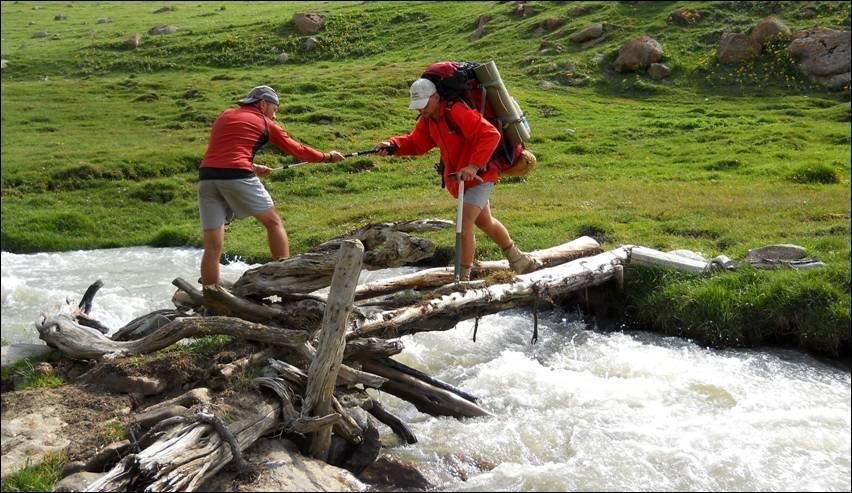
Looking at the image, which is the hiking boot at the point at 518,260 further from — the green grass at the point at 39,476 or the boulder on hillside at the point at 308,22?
the boulder on hillside at the point at 308,22

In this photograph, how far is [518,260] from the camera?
43.3 feet

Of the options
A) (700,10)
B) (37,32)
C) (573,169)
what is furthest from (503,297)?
(37,32)

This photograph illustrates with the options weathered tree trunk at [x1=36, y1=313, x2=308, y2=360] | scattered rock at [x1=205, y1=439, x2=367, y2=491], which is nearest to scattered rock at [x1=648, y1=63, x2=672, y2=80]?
weathered tree trunk at [x1=36, y1=313, x2=308, y2=360]

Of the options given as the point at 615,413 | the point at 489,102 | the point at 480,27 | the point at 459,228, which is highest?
the point at 489,102

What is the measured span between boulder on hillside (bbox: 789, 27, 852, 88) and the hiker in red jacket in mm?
27736

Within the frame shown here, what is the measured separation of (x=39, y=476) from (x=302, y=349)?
3043mm


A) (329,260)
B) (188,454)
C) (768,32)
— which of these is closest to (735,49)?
(768,32)

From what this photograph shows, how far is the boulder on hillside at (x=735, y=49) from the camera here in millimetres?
37469

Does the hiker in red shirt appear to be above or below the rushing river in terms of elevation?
above

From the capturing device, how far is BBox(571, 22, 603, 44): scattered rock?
43.3m

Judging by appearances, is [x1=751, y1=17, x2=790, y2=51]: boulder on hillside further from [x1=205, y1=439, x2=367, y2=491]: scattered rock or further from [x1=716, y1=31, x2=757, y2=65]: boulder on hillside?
[x1=205, y1=439, x2=367, y2=491]: scattered rock

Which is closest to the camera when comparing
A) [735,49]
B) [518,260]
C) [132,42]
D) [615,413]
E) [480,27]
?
[615,413]

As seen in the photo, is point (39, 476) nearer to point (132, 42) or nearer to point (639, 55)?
point (639, 55)

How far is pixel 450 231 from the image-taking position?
18.7m
